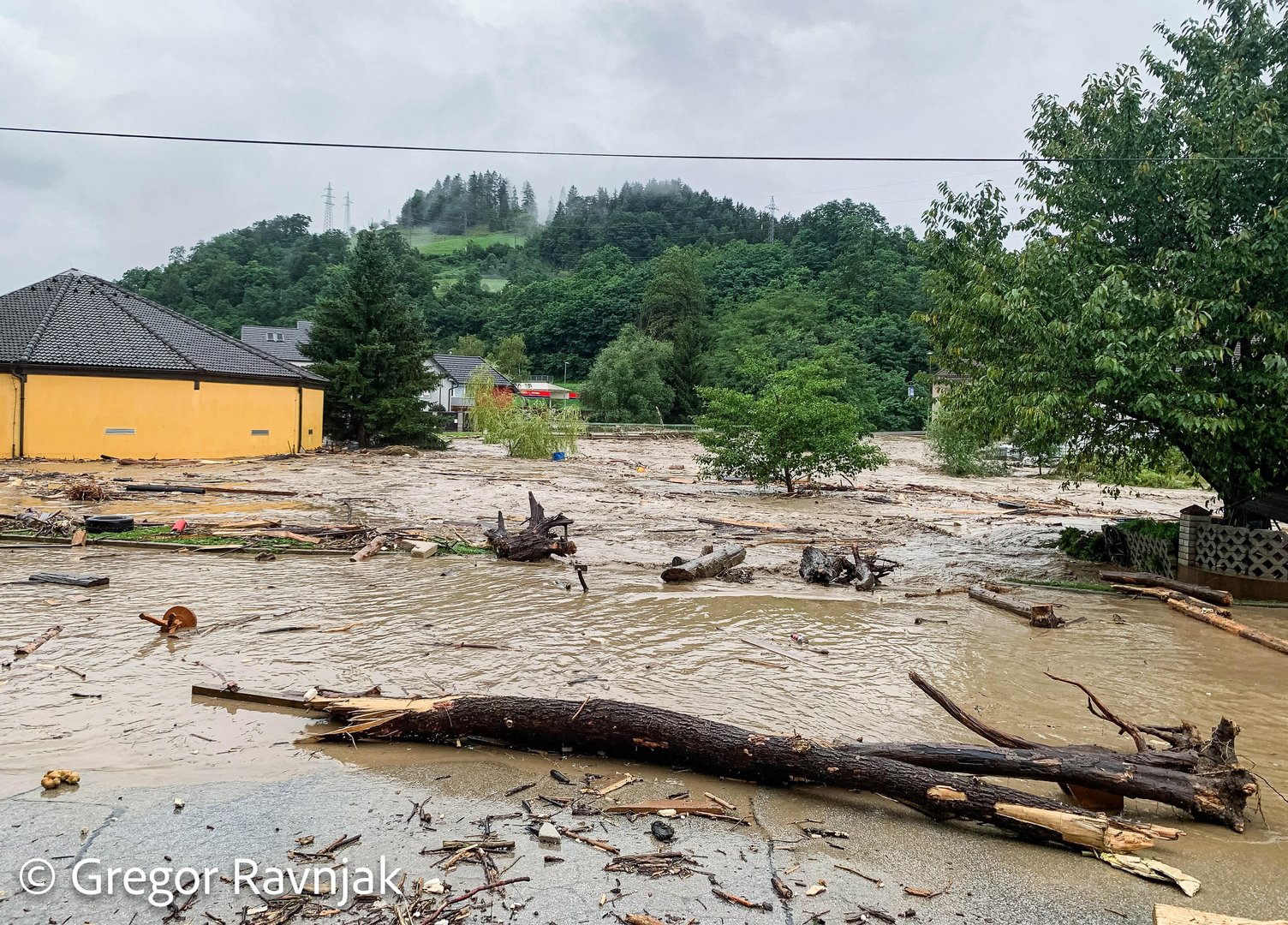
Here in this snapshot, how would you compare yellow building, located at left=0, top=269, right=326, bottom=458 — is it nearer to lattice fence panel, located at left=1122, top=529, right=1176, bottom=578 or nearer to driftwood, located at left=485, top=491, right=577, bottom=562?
driftwood, located at left=485, top=491, right=577, bottom=562

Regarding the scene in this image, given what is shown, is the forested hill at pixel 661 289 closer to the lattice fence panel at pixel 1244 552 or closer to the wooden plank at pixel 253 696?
the lattice fence panel at pixel 1244 552

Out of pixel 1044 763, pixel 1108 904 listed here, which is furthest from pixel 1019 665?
pixel 1108 904

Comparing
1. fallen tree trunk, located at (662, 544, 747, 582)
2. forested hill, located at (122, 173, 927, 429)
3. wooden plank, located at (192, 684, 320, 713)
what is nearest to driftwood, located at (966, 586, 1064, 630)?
fallen tree trunk, located at (662, 544, 747, 582)

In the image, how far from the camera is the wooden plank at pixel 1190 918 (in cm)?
331

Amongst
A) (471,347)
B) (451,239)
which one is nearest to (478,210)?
(451,239)

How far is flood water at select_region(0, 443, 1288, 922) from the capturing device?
17.0 feet

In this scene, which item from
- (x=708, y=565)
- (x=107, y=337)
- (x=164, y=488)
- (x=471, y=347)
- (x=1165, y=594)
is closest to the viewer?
A: (x=1165, y=594)

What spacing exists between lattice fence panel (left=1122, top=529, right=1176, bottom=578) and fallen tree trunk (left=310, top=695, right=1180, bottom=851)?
9.16 m

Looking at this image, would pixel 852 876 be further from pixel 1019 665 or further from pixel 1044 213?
pixel 1044 213

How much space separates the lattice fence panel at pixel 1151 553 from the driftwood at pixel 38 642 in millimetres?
13639

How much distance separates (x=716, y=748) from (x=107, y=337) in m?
31.1

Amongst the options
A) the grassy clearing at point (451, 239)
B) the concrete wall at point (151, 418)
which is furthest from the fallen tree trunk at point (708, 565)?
the grassy clearing at point (451, 239)

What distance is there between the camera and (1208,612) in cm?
950

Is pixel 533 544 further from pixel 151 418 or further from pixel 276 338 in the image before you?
pixel 276 338
